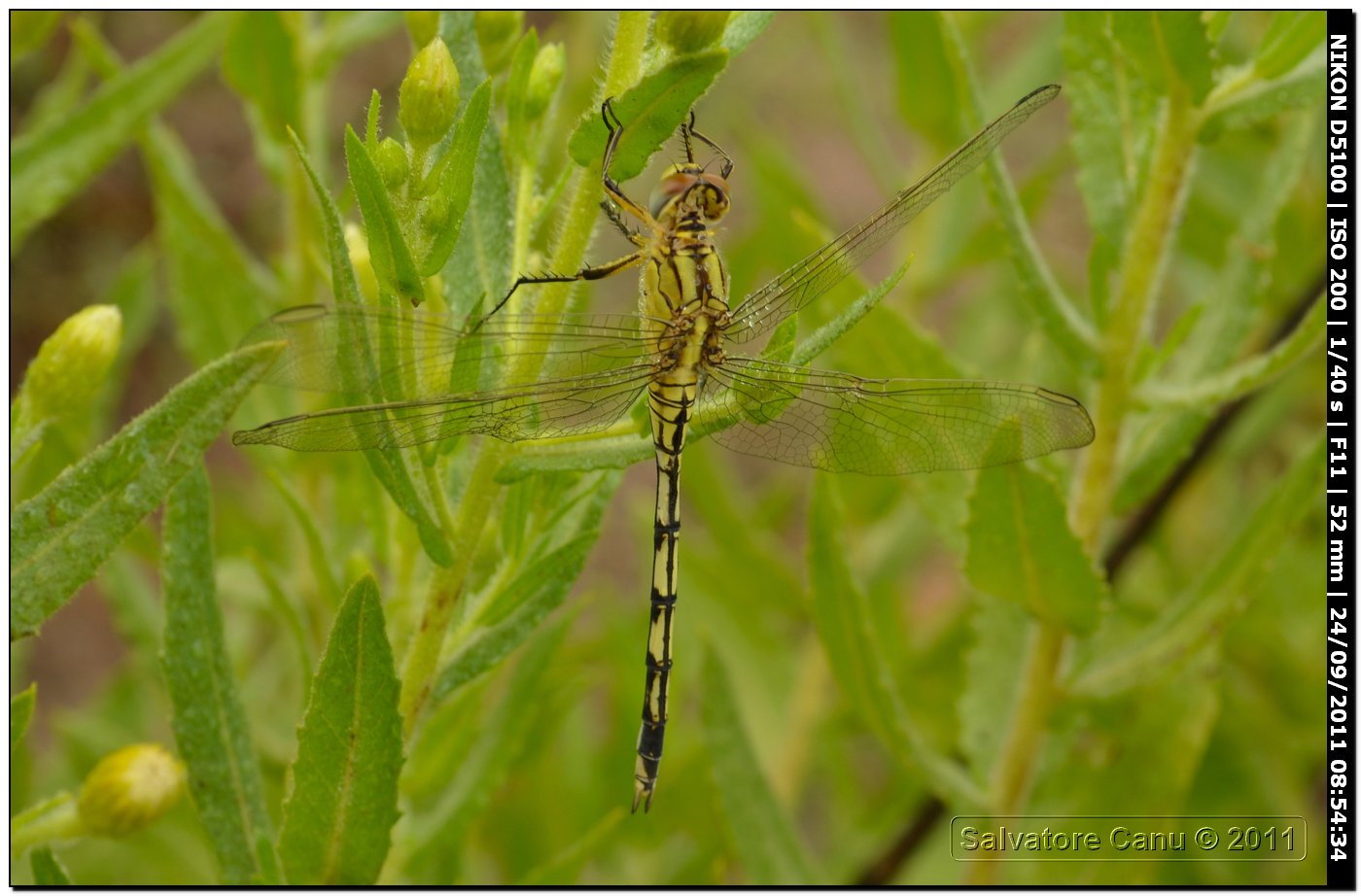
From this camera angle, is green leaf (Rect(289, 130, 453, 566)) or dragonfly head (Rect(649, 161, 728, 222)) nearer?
green leaf (Rect(289, 130, 453, 566))

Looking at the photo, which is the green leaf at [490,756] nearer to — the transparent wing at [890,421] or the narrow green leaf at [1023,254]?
the transparent wing at [890,421]

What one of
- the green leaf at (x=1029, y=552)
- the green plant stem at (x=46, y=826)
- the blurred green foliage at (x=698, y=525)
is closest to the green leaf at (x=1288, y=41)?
the blurred green foliage at (x=698, y=525)

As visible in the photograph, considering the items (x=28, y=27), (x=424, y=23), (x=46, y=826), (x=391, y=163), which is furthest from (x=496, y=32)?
(x=46, y=826)

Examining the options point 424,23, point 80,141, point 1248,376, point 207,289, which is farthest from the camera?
point 207,289

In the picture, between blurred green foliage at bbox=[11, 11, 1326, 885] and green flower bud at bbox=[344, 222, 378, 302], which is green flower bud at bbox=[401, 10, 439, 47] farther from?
green flower bud at bbox=[344, 222, 378, 302]

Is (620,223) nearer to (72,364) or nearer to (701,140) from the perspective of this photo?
(701,140)

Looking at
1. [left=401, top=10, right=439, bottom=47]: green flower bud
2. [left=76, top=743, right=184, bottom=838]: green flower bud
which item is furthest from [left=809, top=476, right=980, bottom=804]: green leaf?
[left=76, top=743, right=184, bottom=838]: green flower bud
